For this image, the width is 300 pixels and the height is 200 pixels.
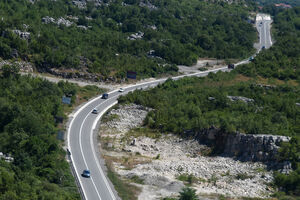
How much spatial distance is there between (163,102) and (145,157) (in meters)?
18.7

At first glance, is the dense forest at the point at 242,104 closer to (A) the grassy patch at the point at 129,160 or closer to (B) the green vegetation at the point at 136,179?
(A) the grassy patch at the point at 129,160

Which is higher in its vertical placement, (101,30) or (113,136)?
(101,30)

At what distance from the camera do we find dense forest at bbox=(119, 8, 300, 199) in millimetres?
64375

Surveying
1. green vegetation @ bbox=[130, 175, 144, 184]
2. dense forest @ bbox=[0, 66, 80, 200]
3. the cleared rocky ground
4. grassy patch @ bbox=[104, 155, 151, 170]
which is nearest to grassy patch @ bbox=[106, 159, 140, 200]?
the cleared rocky ground

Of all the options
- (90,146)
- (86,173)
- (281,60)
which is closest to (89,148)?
(90,146)

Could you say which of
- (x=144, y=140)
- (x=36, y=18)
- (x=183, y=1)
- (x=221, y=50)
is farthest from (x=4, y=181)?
(x=183, y=1)

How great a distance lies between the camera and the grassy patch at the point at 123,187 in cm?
5109

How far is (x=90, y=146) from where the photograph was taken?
64.3m

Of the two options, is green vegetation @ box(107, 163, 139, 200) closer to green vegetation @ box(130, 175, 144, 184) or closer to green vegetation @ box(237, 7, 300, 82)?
green vegetation @ box(130, 175, 144, 184)

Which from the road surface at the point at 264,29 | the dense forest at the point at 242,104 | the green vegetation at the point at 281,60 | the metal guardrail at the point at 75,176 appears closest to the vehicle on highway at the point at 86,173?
the metal guardrail at the point at 75,176

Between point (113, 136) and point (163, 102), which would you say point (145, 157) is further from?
point (163, 102)

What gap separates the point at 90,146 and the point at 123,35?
62.4m

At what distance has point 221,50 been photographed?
129 meters

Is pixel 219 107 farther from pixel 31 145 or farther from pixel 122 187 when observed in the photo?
pixel 31 145
